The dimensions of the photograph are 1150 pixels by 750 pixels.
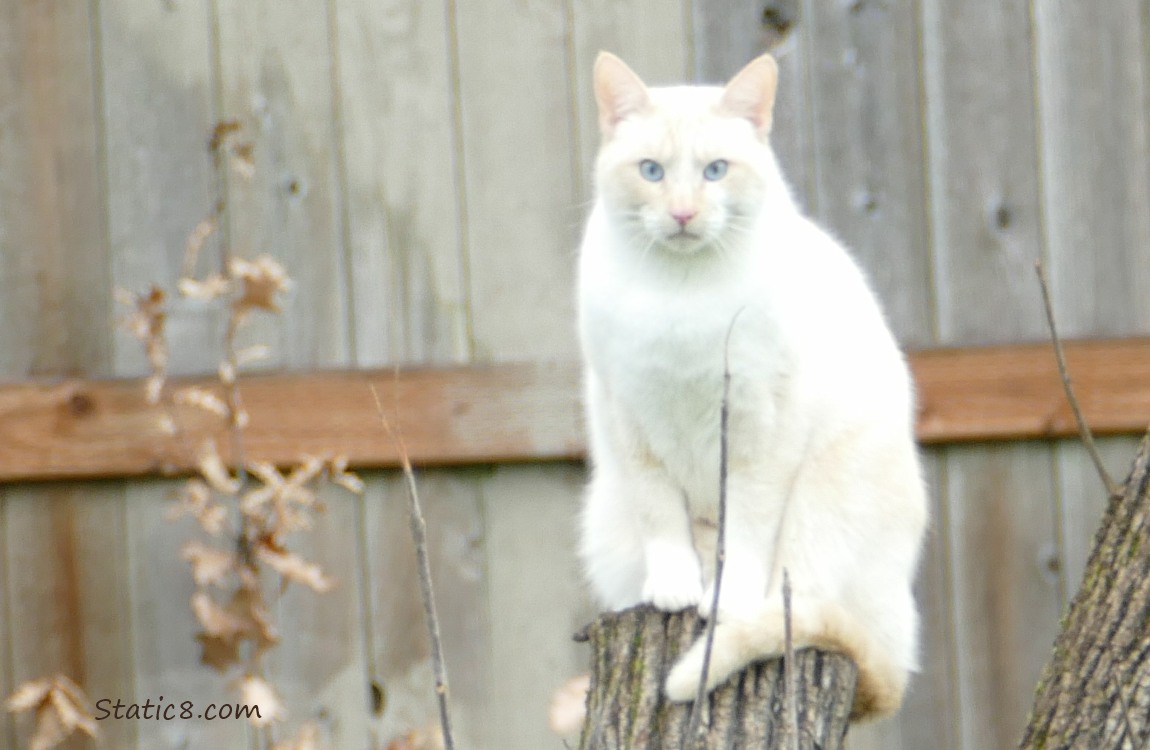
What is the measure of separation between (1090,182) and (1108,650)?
1.50m

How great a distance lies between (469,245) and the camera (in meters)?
2.86

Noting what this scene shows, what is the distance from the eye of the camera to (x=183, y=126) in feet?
9.52

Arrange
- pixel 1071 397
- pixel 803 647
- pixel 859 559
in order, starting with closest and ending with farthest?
pixel 1071 397 → pixel 803 647 → pixel 859 559

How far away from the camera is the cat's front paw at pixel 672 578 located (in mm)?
1908

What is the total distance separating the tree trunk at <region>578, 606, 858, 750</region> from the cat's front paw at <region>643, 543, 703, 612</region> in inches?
1.7

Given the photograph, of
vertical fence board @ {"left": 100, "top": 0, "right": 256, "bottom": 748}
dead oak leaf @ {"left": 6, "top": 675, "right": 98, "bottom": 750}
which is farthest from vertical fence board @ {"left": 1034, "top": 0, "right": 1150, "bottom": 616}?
dead oak leaf @ {"left": 6, "top": 675, "right": 98, "bottom": 750}

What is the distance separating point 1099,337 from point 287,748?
172 cm

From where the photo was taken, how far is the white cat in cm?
192

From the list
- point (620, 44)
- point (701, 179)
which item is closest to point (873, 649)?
point (701, 179)

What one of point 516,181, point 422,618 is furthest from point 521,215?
point 422,618

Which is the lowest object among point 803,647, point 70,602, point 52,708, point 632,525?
point 52,708

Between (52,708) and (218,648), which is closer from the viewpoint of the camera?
(218,648)

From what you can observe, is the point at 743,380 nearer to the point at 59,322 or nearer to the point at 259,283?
the point at 259,283

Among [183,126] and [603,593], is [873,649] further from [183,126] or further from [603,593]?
[183,126]
